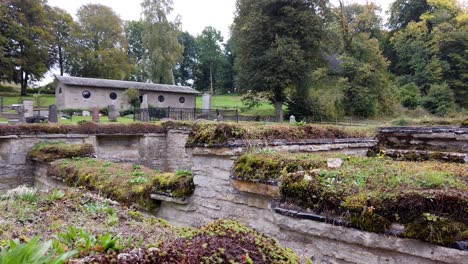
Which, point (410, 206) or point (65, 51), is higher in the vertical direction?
point (65, 51)

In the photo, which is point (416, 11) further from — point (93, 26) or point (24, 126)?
point (24, 126)

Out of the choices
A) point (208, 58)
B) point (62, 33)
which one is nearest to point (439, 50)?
Result: point (208, 58)

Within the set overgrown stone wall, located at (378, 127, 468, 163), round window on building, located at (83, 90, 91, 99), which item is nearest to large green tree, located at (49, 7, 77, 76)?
round window on building, located at (83, 90, 91, 99)

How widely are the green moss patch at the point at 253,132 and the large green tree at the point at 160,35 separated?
34267 millimetres

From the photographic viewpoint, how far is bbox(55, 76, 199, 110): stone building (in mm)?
29562

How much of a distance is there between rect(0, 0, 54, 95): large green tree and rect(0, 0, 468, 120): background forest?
12 cm

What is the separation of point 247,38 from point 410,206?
2683cm

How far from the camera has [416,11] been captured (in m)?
45.3

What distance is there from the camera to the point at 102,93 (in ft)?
102

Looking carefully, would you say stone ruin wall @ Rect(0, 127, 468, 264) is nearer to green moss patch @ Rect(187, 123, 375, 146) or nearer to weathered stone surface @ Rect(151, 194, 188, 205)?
weathered stone surface @ Rect(151, 194, 188, 205)

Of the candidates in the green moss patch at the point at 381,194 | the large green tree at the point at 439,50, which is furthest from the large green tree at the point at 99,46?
the green moss patch at the point at 381,194

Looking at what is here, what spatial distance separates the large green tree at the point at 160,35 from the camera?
125ft

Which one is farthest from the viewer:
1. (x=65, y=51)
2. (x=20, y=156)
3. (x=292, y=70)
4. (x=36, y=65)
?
(x=65, y=51)

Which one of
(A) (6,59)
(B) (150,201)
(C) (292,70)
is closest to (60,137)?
(B) (150,201)
